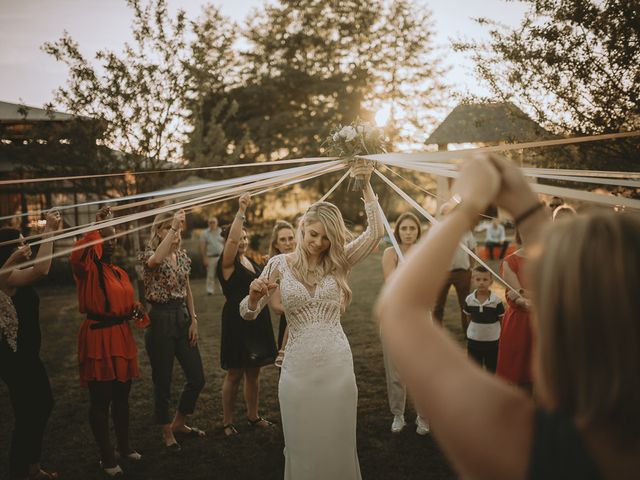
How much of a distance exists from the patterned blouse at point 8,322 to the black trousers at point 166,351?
123 centimetres

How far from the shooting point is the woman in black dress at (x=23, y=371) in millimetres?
4340

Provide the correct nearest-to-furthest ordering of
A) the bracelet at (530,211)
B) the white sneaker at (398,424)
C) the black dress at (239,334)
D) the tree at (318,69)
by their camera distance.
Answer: the bracelet at (530,211) < the white sneaker at (398,424) < the black dress at (239,334) < the tree at (318,69)

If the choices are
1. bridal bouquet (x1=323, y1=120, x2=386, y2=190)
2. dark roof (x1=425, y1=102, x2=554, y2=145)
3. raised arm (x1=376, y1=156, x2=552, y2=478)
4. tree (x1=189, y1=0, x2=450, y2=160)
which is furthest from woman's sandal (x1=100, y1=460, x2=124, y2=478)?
tree (x1=189, y1=0, x2=450, y2=160)

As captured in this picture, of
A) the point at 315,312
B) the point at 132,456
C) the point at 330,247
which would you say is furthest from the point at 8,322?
the point at 330,247

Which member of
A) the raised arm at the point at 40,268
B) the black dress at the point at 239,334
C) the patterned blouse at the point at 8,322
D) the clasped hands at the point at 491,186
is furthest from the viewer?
the black dress at the point at 239,334

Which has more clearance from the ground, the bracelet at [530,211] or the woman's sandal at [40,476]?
the bracelet at [530,211]

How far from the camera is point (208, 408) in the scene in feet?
20.4

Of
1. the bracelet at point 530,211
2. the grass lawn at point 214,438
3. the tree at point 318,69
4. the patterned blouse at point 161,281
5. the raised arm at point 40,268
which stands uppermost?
the tree at point 318,69

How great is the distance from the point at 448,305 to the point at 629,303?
10370 millimetres

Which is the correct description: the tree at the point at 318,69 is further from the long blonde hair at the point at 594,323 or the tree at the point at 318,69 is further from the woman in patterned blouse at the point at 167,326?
the long blonde hair at the point at 594,323

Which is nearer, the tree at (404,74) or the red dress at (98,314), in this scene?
the red dress at (98,314)

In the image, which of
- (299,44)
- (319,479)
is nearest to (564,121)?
(319,479)

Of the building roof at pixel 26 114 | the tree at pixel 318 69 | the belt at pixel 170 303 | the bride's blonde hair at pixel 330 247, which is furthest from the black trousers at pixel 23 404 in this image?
the tree at pixel 318 69

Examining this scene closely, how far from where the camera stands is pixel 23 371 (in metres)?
4.45
